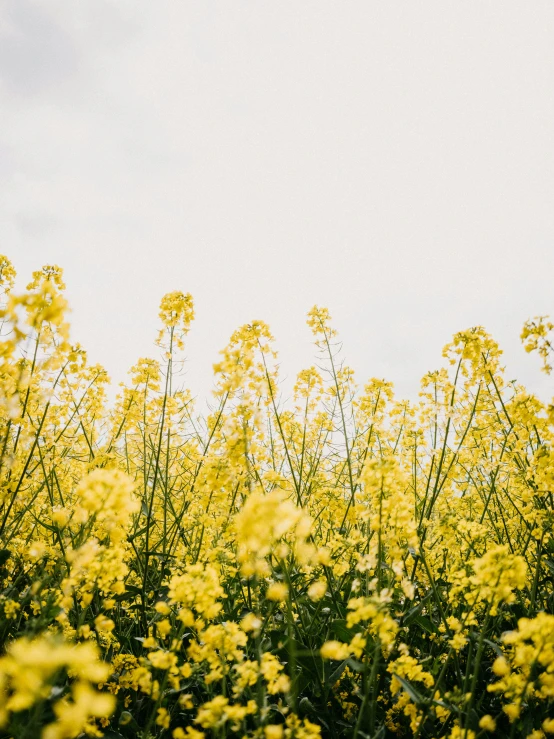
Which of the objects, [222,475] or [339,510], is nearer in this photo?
[222,475]

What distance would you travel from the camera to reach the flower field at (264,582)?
1.94 m

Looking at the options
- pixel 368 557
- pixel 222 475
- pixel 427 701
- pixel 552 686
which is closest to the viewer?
pixel 552 686

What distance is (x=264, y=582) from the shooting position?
414 centimetres

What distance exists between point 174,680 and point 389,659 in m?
2.00

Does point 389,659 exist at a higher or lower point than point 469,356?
lower

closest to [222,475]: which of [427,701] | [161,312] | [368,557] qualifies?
[368,557]

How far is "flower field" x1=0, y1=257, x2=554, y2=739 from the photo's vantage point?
1.94 metres

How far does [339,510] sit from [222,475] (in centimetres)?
139

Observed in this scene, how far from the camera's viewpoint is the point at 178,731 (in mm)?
1826

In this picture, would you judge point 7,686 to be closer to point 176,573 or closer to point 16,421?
point 176,573

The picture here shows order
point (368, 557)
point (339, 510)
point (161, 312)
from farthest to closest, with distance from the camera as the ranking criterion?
point (161, 312) → point (339, 510) → point (368, 557)

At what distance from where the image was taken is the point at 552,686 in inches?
78.5

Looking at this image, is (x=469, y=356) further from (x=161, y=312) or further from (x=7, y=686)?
(x=7, y=686)

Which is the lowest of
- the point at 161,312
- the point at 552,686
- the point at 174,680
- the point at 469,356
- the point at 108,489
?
the point at 552,686
